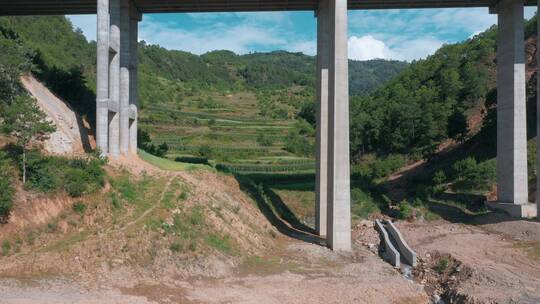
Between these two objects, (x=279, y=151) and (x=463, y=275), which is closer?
(x=463, y=275)

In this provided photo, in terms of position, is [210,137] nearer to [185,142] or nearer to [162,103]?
[185,142]

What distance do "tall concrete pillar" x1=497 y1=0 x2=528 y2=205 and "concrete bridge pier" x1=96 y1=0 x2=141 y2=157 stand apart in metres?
27.3

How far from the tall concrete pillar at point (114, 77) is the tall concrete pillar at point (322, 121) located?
13.8 metres

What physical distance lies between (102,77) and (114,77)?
2.58 metres

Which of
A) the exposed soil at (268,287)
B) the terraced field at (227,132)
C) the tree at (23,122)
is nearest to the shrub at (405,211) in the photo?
the exposed soil at (268,287)

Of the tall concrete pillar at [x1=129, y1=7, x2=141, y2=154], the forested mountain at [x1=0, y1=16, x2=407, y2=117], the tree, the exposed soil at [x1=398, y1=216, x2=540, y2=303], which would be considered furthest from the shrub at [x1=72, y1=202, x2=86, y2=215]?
the exposed soil at [x1=398, y1=216, x2=540, y2=303]

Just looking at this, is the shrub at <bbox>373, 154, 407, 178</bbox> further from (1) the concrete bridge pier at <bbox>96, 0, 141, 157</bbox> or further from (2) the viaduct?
(1) the concrete bridge pier at <bbox>96, 0, 141, 157</bbox>

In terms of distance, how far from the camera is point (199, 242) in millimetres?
22422

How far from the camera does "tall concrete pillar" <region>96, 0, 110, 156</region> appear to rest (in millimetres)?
28281

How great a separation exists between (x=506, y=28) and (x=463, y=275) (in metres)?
20.5

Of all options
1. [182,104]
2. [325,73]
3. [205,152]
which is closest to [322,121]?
[325,73]

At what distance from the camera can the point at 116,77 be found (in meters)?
31.0

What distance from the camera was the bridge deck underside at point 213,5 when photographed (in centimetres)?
3306

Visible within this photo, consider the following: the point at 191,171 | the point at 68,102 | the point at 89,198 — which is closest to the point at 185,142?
the point at 68,102
